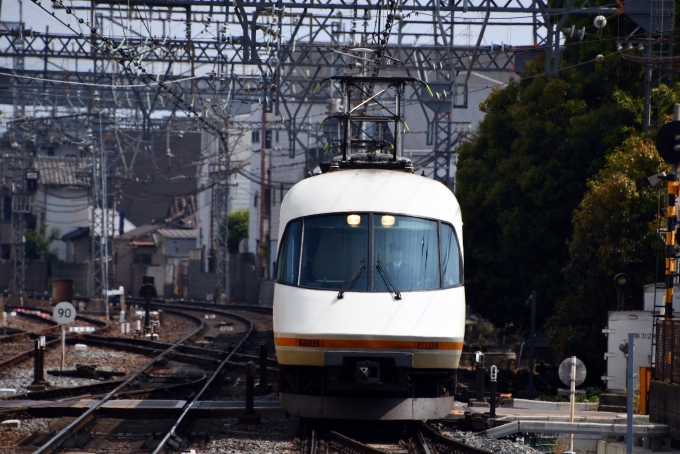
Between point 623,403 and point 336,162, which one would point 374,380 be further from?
point 623,403

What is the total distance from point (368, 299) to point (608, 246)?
9.54 metres

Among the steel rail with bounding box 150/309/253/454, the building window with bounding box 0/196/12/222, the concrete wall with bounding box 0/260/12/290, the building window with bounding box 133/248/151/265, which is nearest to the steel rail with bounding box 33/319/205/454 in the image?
the steel rail with bounding box 150/309/253/454

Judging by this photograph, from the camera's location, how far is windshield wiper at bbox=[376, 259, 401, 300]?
12.6 meters

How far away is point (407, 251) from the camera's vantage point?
43.1ft

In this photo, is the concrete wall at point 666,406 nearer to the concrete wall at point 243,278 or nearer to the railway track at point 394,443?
the railway track at point 394,443

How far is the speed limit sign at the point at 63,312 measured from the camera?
21.2 metres

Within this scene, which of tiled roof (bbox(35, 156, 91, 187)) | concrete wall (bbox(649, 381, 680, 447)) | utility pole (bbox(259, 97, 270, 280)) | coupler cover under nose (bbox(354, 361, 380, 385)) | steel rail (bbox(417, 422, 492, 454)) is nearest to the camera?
steel rail (bbox(417, 422, 492, 454))

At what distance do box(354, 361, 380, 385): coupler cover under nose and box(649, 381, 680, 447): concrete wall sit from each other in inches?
162

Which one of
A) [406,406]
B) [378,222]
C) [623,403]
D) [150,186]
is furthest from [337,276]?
[150,186]

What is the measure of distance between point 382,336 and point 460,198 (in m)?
16.7

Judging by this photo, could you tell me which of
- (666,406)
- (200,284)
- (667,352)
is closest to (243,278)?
(200,284)

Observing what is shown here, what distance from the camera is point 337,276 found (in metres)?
12.9

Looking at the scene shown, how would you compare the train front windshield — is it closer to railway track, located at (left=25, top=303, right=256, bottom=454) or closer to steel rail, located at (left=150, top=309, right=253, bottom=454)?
steel rail, located at (left=150, top=309, right=253, bottom=454)

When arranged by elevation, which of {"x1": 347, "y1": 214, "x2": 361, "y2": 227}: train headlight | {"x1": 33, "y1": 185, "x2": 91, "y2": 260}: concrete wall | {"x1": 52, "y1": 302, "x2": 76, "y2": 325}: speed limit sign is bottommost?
{"x1": 52, "y1": 302, "x2": 76, "y2": 325}: speed limit sign
